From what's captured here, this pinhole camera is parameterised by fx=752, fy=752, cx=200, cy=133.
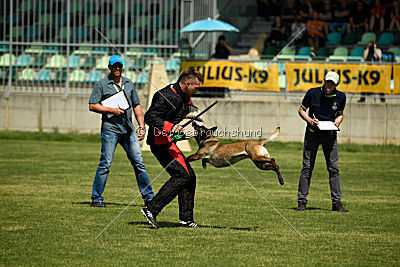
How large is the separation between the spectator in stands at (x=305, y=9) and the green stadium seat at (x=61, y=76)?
8527mm

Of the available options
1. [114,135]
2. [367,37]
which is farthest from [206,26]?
[114,135]

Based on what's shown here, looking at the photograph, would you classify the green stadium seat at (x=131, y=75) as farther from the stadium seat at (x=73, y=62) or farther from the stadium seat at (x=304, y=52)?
the stadium seat at (x=304, y=52)

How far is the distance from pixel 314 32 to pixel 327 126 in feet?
52.2

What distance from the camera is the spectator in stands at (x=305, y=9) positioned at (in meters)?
26.5

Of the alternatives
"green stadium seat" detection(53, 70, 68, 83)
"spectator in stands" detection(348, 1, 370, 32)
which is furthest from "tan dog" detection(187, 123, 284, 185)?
"spectator in stands" detection(348, 1, 370, 32)

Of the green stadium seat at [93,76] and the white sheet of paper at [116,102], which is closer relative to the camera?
the white sheet of paper at [116,102]

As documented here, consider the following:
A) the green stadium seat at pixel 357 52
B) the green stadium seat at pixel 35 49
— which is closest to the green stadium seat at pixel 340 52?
the green stadium seat at pixel 357 52

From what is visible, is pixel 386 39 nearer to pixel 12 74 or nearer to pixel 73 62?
pixel 73 62

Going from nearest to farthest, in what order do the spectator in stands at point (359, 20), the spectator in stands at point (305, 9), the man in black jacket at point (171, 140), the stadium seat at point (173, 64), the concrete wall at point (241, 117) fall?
the man in black jacket at point (171, 140), the concrete wall at point (241, 117), the stadium seat at point (173, 64), the spectator in stands at point (359, 20), the spectator in stands at point (305, 9)

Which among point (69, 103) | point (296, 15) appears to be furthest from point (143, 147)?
point (296, 15)

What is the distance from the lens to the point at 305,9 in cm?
2681

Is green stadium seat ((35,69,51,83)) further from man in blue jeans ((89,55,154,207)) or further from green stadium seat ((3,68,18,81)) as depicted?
man in blue jeans ((89,55,154,207))

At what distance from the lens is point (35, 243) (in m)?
7.70

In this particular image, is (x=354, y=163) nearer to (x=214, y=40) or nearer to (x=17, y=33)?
(x=214, y=40)
